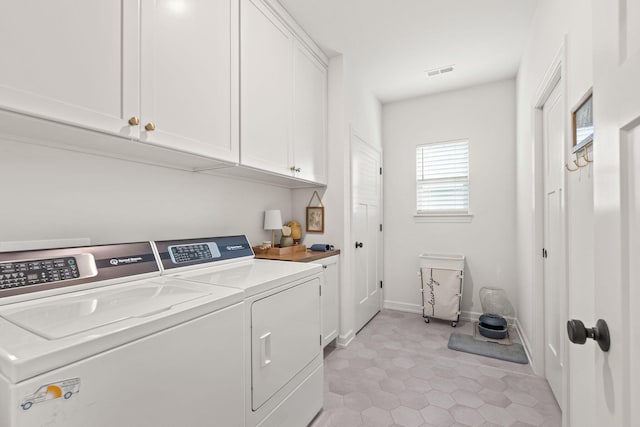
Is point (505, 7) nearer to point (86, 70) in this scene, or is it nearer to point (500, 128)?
point (500, 128)

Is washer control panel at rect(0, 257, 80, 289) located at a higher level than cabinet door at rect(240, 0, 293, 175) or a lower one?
lower

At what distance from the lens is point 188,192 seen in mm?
1869

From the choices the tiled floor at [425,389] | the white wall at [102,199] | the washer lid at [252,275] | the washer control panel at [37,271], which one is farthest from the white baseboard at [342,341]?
the washer control panel at [37,271]

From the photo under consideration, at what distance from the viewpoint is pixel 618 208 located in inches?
23.1

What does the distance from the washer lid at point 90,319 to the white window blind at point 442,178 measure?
3093 mm

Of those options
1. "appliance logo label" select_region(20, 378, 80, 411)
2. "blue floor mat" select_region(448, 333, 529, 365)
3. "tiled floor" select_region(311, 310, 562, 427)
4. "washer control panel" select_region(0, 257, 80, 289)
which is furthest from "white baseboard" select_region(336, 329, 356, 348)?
"appliance logo label" select_region(20, 378, 80, 411)

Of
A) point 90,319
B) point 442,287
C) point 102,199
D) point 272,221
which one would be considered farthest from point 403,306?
point 90,319

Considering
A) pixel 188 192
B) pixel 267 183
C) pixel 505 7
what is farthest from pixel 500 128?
pixel 188 192

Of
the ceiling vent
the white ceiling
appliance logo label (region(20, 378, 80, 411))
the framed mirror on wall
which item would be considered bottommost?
appliance logo label (region(20, 378, 80, 411))

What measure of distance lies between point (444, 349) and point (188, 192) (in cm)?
253

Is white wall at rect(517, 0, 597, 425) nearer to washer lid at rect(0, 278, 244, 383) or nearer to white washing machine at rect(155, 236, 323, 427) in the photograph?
white washing machine at rect(155, 236, 323, 427)

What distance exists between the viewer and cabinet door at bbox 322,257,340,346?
8.07ft

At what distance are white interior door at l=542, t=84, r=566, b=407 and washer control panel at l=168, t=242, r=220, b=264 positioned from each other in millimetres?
2056

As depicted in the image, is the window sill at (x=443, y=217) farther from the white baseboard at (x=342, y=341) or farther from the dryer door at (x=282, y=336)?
the dryer door at (x=282, y=336)
